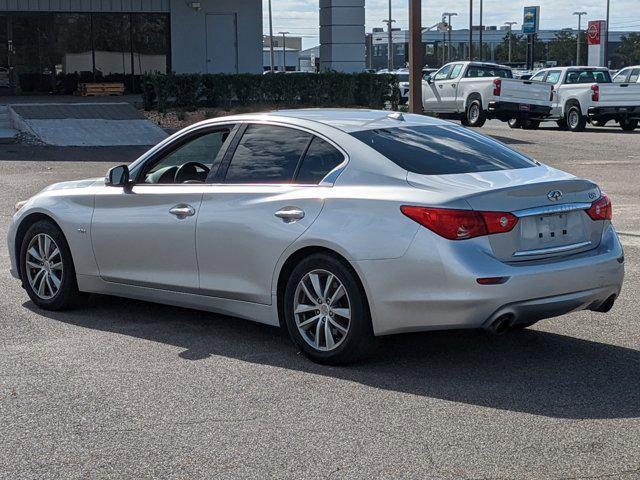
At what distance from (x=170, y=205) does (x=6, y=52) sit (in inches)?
→ 1110

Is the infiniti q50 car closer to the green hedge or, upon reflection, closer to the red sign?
the green hedge

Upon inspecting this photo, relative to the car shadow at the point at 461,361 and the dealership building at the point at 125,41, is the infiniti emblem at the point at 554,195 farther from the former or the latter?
the dealership building at the point at 125,41

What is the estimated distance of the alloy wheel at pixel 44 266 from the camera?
8.38 meters

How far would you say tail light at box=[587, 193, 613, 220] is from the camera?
6.75 m

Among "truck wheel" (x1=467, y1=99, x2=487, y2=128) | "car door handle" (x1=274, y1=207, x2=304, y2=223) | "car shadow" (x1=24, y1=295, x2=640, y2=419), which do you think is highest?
"car door handle" (x1=274, y1=207, x2=304, y2=223)

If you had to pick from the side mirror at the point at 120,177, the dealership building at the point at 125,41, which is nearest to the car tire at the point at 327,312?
the side mirror at the point at 120,177

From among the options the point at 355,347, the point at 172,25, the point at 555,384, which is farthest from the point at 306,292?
the point at 172,25

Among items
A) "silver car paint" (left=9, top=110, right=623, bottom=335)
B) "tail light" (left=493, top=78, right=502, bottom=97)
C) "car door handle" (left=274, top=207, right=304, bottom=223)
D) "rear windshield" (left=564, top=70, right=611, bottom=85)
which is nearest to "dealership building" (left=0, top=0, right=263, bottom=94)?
"tail light" (left=493, top=78, right=502, bottom=97)

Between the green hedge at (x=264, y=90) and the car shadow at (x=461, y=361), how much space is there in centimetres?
Result: 1979

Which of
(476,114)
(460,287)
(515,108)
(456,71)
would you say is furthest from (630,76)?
(460,287)

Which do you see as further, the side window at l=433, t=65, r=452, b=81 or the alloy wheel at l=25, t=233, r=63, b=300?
the side window at l=433, t=65, r=452, b=81

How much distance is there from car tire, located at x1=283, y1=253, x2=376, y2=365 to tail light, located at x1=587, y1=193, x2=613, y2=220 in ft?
4.95

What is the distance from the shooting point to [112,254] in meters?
7.99

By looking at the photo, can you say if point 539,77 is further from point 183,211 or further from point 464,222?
point 464,222
